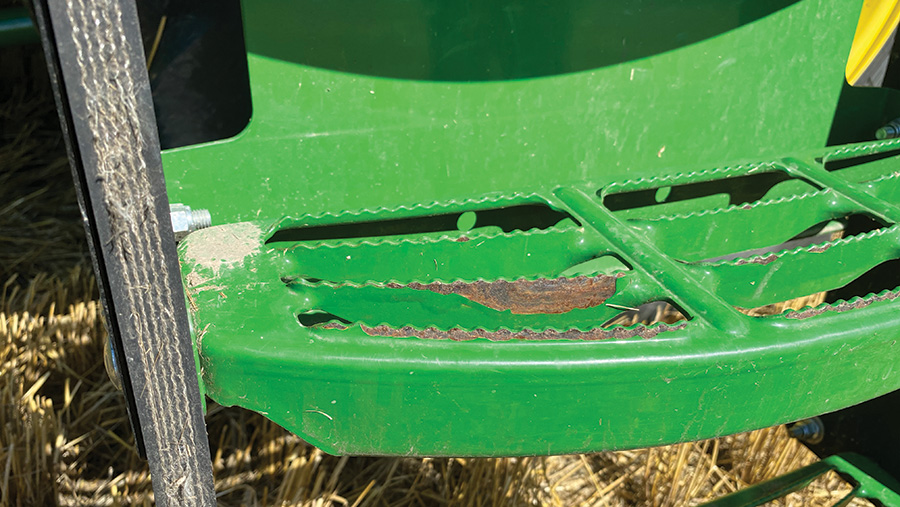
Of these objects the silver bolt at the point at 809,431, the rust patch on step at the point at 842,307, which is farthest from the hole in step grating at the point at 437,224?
the silver bolt at the point at 809,431

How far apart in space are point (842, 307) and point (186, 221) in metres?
0.90

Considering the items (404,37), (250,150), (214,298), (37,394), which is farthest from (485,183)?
(37,394)

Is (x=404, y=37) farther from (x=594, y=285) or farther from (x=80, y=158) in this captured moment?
(x=80, y=158)

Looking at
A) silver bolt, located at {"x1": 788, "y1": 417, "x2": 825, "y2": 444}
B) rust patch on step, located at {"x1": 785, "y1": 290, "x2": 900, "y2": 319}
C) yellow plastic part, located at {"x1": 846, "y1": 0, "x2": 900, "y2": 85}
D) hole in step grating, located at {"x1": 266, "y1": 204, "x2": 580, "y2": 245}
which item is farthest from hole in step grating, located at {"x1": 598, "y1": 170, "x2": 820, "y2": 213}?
A: rust patch on step, located at {"x1": 785, "y1": 290, "x2": 900, "y2": 319}

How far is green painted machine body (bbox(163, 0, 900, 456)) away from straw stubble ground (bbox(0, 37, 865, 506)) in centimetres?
49

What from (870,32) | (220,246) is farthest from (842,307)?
(870,32)

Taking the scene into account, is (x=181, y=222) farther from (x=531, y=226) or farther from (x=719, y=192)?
(x=719, y=192)

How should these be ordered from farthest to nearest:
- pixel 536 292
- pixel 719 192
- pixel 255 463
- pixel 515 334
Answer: pixel 255 463 < pixel 719 192 < pixel 536 292 < pixel 515 334

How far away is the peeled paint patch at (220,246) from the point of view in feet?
3.64

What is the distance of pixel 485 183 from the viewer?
1562 millimetres

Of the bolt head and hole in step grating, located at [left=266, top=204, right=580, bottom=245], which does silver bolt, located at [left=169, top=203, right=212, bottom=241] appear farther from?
hole in step grating, located at [left=266, top=204, right=580, bottom=245]

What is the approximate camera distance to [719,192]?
66.0 inches

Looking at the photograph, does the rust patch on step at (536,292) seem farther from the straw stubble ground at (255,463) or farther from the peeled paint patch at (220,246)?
the straw stubble ground at (255,463)

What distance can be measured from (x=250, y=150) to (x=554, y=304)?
59 centimetres
